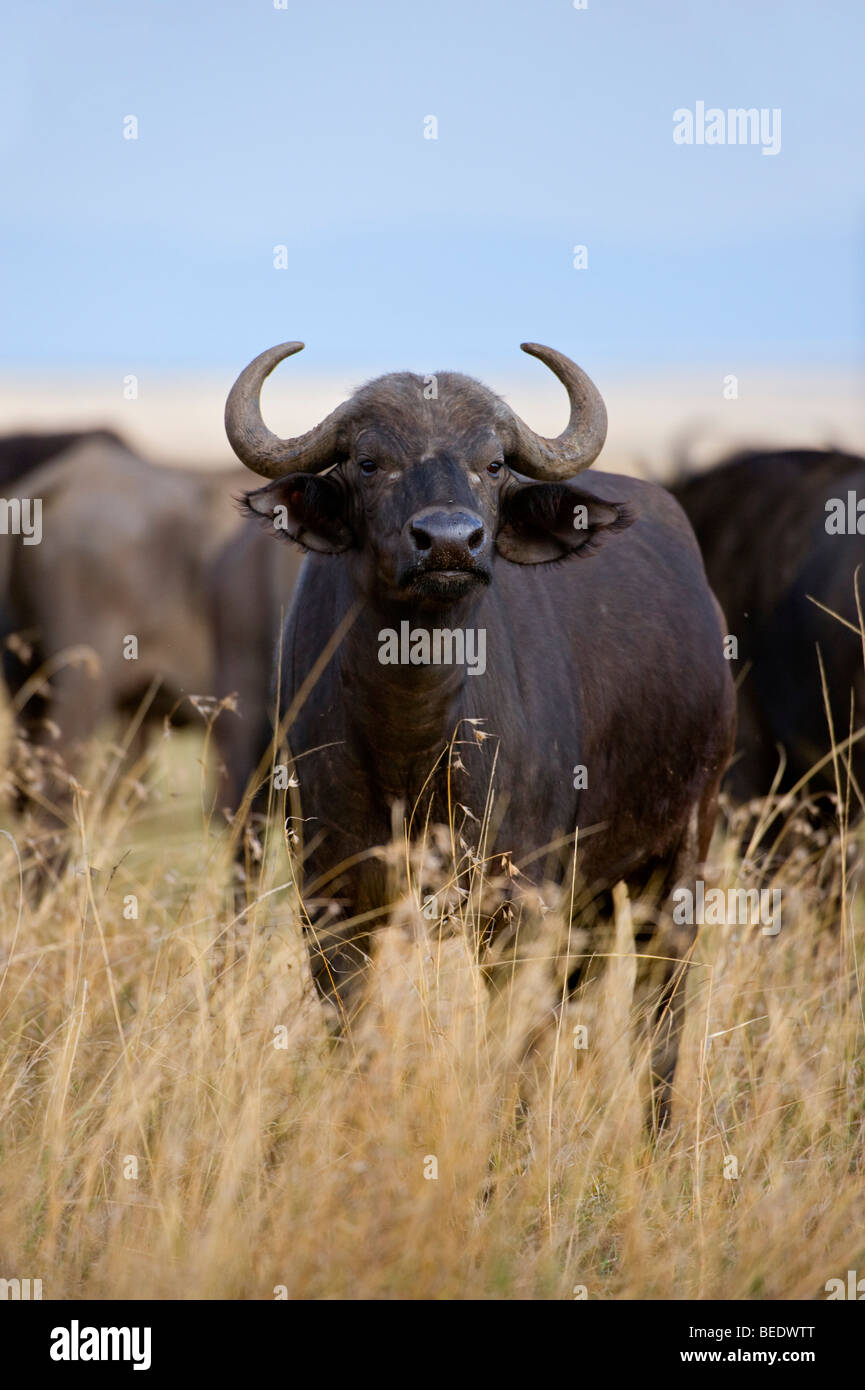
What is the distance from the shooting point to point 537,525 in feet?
16.3

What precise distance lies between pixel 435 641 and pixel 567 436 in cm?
89

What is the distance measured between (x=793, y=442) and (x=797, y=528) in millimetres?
1234

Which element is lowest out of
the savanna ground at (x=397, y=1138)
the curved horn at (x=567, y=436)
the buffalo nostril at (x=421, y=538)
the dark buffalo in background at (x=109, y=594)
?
the savanna ground at (x=397, y=1138)

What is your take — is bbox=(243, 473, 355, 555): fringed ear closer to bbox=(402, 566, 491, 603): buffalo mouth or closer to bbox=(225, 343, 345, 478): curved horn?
bbox=(225, 343, 345, 478): curved horn

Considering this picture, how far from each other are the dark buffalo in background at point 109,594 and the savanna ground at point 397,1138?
4698mm

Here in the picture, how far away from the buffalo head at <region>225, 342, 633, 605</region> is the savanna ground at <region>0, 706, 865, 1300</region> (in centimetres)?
91

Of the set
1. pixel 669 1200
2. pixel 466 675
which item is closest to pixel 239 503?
pixel 466 675

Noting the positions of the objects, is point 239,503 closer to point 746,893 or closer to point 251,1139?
point 251,1139

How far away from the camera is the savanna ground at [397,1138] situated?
3539 millimetres

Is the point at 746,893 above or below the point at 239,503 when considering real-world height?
below

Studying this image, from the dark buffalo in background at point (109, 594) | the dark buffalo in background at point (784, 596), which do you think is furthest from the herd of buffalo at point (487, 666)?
the dark buffalo in background at point (109, 594)

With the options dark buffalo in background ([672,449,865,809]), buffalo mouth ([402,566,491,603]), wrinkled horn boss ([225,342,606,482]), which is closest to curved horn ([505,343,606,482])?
wrinkled horn boss ([225,342,606,482])

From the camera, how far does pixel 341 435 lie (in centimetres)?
475

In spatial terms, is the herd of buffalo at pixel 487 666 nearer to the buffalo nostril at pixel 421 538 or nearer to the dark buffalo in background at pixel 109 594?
the buffalo nostril at pixel 421 538
